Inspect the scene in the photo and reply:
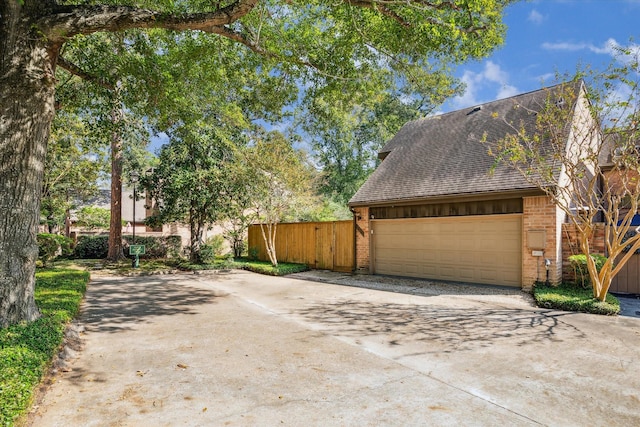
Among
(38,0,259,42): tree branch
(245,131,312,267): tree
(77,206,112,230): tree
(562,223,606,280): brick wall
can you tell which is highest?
(38,0,259,42): tree branch

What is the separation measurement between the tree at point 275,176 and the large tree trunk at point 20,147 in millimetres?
8103

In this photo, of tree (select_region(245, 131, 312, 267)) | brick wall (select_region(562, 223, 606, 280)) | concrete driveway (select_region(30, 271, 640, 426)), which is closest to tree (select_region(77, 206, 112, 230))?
tree (select_region(245, 131, 312, 267))

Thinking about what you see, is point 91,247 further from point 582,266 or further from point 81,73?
point 582,266

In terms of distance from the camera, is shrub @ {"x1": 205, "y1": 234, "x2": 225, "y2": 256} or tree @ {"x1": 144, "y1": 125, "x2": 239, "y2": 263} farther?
shrub @ {"x1": 205, "y1": 234, "x2": 225, "y2": 256}

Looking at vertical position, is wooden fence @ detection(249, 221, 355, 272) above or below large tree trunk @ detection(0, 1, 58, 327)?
below

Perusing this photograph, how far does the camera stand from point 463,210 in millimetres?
9547

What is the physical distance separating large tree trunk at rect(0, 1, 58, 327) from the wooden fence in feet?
30.0

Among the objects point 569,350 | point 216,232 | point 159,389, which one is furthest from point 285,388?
point 216,232

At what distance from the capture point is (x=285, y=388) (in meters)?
3.42

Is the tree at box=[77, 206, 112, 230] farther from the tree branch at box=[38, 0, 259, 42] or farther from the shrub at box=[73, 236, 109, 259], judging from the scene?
the tree branch at box=[38, 0, 259, 42]

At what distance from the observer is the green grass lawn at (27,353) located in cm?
267

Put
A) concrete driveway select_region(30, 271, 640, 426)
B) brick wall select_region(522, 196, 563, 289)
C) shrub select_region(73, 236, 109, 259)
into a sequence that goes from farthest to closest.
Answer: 1. shrub select_region(73, 236, 109, 259)
2. brick wall select_region(522, 196, 563, 289)
3. concrete driveway select_region(30, 271, 640, 426)

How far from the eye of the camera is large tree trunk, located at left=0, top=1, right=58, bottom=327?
13.9ft

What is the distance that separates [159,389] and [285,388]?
3.92 ft
